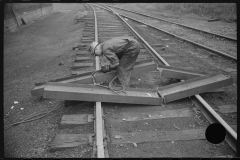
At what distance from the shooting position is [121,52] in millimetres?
3846

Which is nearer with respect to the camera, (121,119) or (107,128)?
(107,128)

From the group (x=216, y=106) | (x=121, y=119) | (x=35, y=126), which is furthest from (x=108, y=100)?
(x=216, y=106)

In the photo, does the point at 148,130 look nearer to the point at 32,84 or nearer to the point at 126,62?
the point at 126,62

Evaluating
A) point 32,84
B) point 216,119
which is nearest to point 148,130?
point 216,119

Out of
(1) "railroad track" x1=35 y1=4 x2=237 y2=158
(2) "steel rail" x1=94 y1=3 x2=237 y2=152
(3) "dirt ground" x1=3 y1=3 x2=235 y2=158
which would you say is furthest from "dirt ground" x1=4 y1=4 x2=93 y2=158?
(2) "steel rail" x1=94 y1=3 x2=237 y2=152

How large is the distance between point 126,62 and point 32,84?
8.77 feet

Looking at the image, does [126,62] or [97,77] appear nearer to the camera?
[97,77]

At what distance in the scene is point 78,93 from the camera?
313 centimetres

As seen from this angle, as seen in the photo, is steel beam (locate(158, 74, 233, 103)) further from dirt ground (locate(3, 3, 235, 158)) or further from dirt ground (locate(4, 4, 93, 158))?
dirt ground (locate(4, 4, 93, 158))

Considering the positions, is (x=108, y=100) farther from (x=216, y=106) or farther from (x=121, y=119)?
(x=216, y=106)

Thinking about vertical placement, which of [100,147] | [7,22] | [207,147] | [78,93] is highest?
Result: [7,22]

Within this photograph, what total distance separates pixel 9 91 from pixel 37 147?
250cm

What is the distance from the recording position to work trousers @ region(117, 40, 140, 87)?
3848 millimetres

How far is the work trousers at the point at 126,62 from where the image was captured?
385 cm
